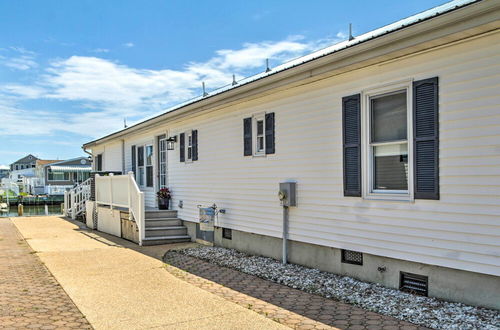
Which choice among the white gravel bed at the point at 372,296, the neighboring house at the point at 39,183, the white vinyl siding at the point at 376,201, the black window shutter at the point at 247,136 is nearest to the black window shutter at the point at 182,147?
the white vinyl siding at the point at 376,201

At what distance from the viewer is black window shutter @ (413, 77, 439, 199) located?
525 centimetres

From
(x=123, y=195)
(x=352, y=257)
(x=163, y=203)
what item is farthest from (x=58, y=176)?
(x=352, y=257)

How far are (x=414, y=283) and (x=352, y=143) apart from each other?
79.9 inches

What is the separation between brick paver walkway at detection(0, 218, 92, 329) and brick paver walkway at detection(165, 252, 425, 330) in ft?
6.02

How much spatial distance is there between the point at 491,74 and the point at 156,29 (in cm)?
1000

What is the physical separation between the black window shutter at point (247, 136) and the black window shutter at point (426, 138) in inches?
153

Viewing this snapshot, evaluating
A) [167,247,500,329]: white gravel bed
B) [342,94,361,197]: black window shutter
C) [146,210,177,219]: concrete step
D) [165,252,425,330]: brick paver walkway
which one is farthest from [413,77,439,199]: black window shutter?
[146,210,177,219]: concrete step

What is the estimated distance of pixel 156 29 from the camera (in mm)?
12781

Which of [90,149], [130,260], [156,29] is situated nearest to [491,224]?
[130,260]

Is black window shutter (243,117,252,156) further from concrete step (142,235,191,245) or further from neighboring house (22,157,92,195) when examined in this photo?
neighboring house (22,157,92,195)

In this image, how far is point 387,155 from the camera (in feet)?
19.6

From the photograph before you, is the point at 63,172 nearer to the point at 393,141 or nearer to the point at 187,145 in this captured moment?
the point at 187,145

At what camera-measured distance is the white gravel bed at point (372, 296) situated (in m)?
4.57

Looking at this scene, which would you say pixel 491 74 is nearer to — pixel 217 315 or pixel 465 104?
pixel 465 104
